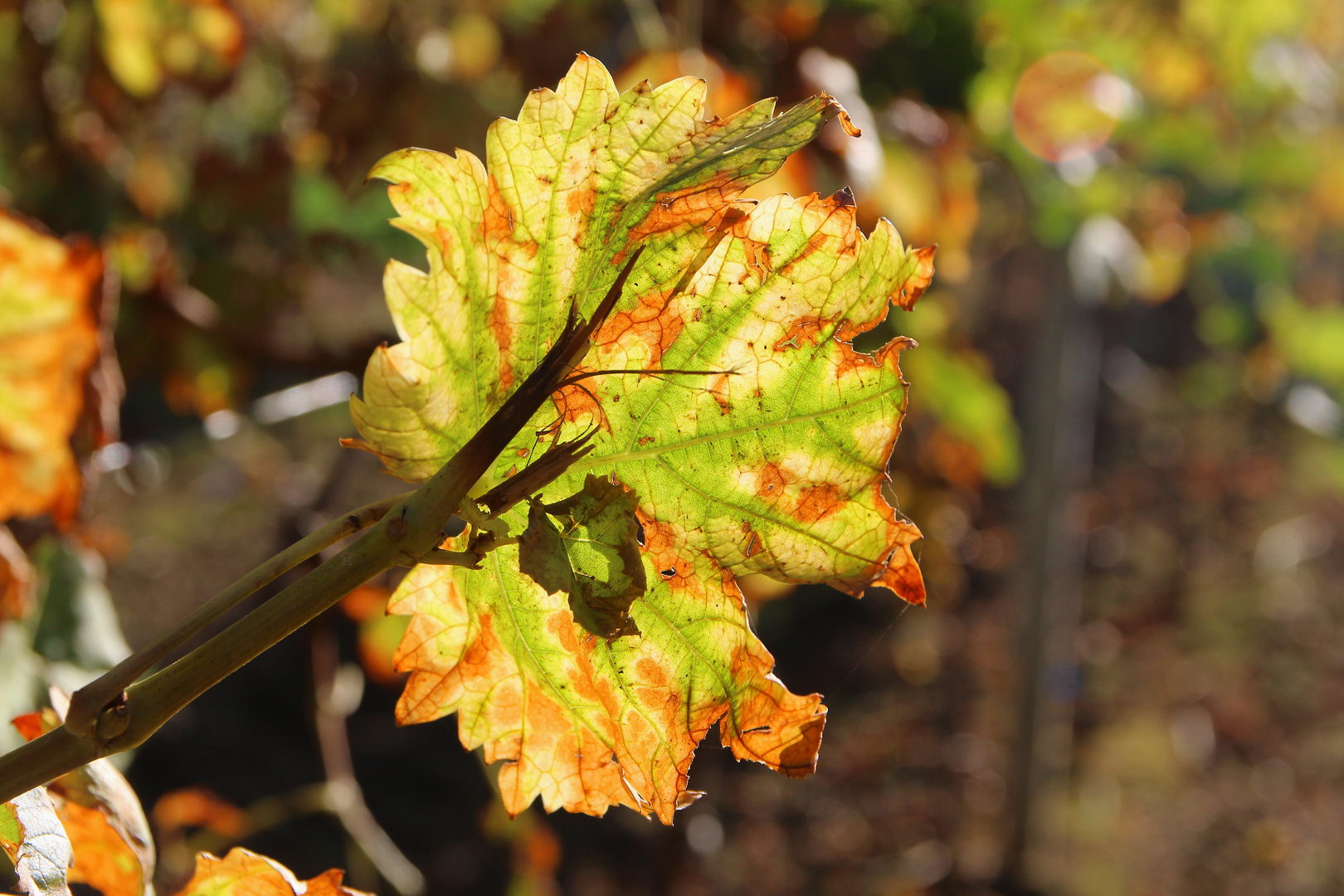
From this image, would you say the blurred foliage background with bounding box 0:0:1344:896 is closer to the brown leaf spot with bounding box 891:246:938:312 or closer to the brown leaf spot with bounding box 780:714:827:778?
the brown leaf spot with bounding box 780:714:827:778

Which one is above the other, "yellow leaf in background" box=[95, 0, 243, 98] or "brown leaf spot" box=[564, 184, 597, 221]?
"brown leaf spot" box=[564, 184, 597, 221]

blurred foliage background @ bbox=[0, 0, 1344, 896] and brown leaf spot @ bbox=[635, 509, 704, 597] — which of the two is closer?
brown leaf spot @ bbox=[635, 509, 704, 597]

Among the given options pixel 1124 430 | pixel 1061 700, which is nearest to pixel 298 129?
pixel 1061 700

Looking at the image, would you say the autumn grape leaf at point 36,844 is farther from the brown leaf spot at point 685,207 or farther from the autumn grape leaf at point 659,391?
the brown leaf spot at point 685,207

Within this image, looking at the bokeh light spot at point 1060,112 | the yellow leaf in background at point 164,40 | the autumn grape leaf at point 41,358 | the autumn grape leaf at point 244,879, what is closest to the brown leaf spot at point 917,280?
the autumn grape leaf at point 244,879

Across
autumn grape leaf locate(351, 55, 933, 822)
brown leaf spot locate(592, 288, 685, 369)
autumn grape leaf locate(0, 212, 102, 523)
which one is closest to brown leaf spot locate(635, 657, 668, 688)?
autumn grape leaf locate(351, 55, 933, 822)

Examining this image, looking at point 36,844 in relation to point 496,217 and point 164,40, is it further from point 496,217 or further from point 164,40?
point 164,40

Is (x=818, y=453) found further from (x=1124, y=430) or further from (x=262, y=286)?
(x=1124, y=430)
